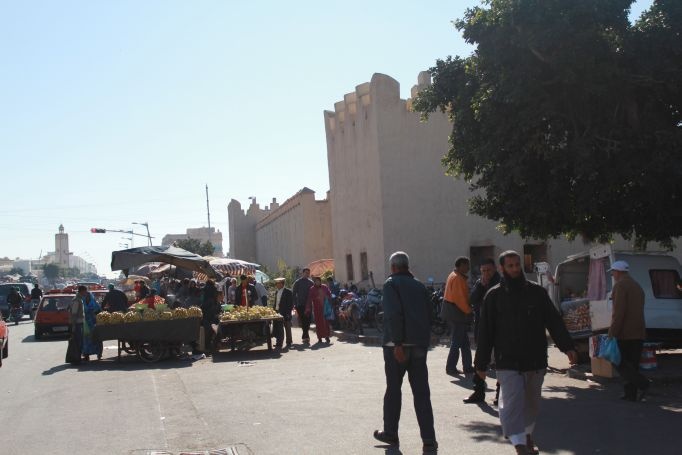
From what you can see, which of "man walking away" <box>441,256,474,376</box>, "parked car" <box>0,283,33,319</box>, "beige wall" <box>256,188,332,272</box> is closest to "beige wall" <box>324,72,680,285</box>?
"beige wall" <box>256,188,332,272</box>

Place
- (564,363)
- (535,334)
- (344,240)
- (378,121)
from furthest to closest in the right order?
1. (344,240)
2. (378,121)
3. (564,363)
4. (535,334)

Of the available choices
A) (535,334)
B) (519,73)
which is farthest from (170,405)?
(519,73)

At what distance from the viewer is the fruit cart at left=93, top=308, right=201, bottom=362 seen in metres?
16.5

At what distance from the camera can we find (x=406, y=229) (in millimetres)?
29531

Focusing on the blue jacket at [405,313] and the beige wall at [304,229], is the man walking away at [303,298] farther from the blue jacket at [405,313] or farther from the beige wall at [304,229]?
the beige wall at [304,229]

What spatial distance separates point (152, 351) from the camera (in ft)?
55.3

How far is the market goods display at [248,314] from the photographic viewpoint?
691 inches

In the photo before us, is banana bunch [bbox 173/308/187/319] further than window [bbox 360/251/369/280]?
No

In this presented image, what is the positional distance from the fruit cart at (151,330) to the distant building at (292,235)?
28.6m

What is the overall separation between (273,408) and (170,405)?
1668mm

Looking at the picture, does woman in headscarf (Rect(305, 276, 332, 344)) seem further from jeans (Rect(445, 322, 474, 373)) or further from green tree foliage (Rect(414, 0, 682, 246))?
green tree foliage (Rect(414, 0, 682, 246))

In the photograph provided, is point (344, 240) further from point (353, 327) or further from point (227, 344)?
point (227, 344)

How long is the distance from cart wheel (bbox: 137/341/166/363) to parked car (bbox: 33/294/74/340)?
37.1 feet

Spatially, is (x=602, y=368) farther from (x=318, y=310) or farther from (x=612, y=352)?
(x=318, y=310)
